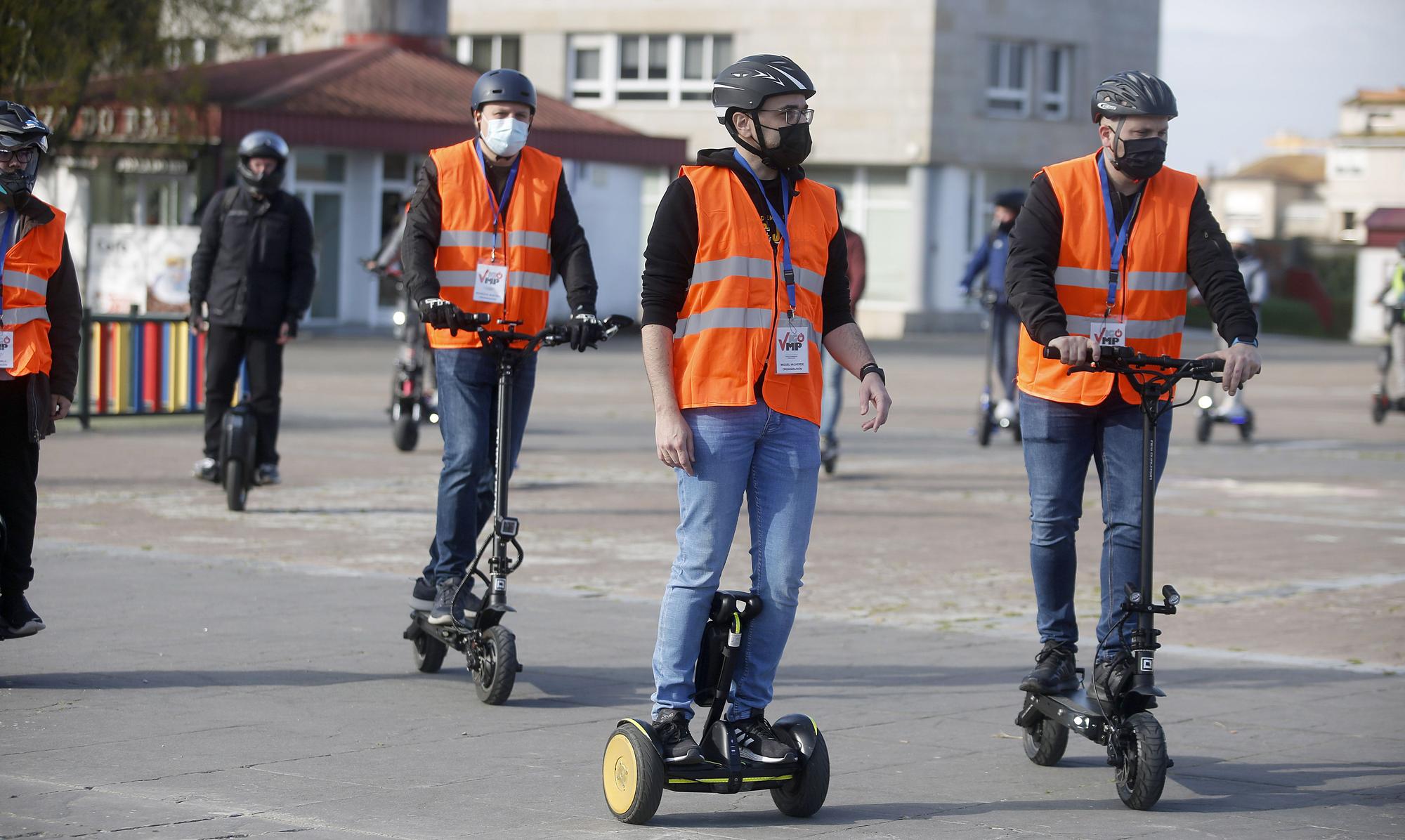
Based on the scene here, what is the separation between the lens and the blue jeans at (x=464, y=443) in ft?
24.2

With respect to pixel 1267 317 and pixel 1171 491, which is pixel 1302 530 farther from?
pixel 1267 317

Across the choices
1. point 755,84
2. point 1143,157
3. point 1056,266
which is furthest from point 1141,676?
point 755,84

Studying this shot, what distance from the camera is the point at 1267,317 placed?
5728cm

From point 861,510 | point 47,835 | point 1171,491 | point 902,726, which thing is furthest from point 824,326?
point 1171,491

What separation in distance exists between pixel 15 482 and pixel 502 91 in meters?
2.20

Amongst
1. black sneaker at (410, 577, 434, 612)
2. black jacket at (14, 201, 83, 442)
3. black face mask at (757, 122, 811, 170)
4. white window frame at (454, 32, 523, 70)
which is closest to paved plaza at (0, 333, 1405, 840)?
black sneaker at (410, 577, 434, 612)

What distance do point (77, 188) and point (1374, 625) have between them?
3069 centimetres

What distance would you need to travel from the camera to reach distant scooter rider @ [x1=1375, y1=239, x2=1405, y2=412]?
22141 millimetres

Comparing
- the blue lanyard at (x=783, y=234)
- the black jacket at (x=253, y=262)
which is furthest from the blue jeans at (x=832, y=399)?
the blue lanyard at (x=783, y=234)

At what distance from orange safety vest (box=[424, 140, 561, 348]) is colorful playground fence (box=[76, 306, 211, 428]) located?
976 cm

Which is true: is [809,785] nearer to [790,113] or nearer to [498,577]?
[790,113]

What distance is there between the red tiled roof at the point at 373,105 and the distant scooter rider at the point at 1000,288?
1660 cm

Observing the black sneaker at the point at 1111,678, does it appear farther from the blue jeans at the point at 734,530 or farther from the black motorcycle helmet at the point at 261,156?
the black motorcycle helmet at the point at 261,156

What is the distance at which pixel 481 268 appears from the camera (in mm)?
7594
